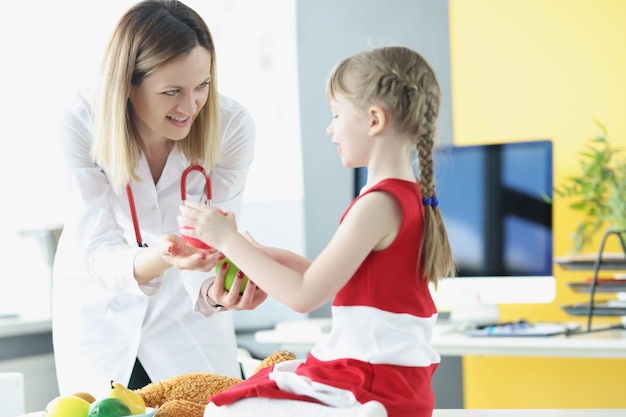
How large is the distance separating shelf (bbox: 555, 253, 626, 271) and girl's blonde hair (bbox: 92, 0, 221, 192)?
1507 millimetres

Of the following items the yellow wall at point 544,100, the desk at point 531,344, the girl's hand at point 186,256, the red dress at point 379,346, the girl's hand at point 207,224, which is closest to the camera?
the red dress at point 379,346

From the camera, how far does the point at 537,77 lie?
3.52 metres

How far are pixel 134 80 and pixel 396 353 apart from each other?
95cm

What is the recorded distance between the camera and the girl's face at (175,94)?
1.82 metres

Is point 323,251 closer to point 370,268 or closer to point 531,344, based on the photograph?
point 370,268

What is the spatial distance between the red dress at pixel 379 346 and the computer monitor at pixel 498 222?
198 cm

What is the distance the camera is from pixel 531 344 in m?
2.82

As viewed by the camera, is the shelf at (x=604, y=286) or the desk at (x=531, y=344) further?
the shelf at (x=604, y=286)

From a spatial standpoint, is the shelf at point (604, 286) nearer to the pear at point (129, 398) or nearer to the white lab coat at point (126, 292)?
the white lab coat at point (126, 292)

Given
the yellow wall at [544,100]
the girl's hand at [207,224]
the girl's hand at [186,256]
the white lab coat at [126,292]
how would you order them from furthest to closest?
the yellow wall at [544,100] → the white lab coat at [126,292] → the girl's hand at [186,256] → the girl's hand at [207,224]

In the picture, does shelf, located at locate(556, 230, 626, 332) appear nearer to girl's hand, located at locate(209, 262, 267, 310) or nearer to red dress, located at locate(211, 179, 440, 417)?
girl's hand, located at locate(209, 262, 267, 310)

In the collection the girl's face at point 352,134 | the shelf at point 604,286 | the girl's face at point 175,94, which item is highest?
the girl's face at point 175,94

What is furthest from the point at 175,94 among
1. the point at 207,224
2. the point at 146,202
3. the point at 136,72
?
the point at 207,224

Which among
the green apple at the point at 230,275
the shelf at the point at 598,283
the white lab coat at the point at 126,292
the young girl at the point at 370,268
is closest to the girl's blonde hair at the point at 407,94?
the young girl at the point at 370,268
